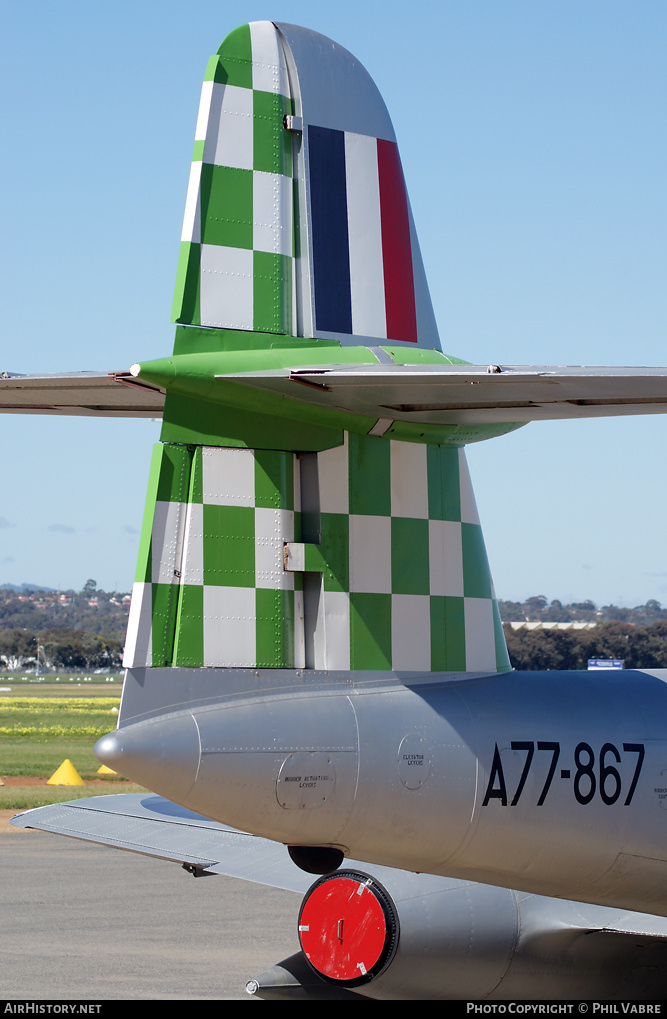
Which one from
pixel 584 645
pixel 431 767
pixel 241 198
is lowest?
pixel 431 767

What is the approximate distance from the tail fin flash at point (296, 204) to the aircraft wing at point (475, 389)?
2.07 ft

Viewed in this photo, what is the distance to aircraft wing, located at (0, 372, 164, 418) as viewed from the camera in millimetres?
5570

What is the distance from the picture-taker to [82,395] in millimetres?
5941

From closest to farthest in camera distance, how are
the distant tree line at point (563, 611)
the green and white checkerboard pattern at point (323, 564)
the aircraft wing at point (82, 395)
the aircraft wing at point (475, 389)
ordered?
the aircraft wing at point (475, 389)
the green and white checkerboard pattern at point (323, 564)
the aircraft wing at point (82, 395)
the distant tree line at point (563, 611)

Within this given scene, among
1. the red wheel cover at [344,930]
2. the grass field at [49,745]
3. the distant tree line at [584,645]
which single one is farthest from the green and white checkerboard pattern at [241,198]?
the distant tree line at [584,645]

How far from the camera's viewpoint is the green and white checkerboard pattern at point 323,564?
5402mm

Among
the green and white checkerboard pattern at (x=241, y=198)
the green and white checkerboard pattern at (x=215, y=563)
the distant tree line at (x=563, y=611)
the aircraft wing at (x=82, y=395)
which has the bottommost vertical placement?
the green and white checkerboard pattern at (x=215, y=563)

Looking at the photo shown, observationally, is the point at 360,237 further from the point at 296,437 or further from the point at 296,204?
the point at 296,437

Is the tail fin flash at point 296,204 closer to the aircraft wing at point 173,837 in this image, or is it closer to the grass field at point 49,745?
the aircraft wing at point 173,837

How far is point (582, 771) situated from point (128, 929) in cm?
776

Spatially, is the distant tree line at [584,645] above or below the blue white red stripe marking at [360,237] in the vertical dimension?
above

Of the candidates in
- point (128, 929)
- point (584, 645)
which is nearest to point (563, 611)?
point (584, 645)

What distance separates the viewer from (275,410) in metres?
5.66
